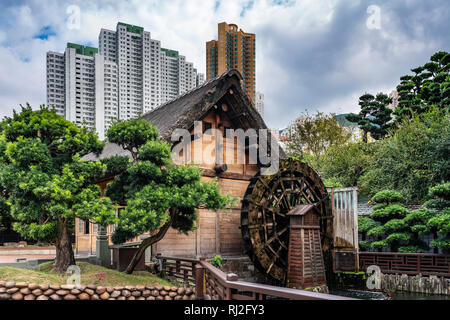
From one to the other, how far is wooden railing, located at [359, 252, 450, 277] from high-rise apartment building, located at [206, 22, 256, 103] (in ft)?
149

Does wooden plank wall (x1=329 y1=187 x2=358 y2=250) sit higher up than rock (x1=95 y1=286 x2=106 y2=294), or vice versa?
wooden plank wall (x1=329 y1=187 x2=358 y2=250)

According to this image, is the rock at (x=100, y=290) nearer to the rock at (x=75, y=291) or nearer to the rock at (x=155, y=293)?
the rock at (x=75, y=291)

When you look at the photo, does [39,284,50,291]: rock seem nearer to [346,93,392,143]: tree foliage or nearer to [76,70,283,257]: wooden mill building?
[76,70,283,257]: wooden mill building

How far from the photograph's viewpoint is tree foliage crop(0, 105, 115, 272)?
27.0 feet

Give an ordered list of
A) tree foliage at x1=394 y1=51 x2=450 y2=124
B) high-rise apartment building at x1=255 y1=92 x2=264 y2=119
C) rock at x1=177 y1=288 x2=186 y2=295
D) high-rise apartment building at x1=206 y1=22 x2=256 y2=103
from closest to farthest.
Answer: rock at x1=177 y1=288 x2=186 y2=295, tree foliage at x1=394 y1=51 x2=450 y2=124, high-rise apartment building at x1=206 y1=22 x2=256 y2=103, high-rise apartment building at x1=255 y1=92 x2=264 y2=119

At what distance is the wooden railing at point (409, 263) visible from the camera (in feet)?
42.1

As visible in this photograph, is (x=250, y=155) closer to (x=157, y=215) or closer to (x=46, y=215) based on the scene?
(x=157, y=215)

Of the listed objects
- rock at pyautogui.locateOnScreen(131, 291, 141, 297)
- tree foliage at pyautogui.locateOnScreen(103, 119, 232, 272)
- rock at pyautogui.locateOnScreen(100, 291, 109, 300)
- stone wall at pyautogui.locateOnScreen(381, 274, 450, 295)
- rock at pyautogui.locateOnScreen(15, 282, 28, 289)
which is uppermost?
tree foliage at pyautogui.locateOnScreen(103, 119, 232, 272)

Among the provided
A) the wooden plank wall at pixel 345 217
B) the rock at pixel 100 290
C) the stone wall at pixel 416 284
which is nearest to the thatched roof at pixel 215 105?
the wooden plank wall at pixel 345 217

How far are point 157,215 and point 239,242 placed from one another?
18.1 ft

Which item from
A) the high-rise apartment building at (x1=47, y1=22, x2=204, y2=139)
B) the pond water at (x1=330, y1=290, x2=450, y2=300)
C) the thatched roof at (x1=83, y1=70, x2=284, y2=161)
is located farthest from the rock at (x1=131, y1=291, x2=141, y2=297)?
the high-rise apartment building at (x1=47, y1=22, x2=204, y2=139)

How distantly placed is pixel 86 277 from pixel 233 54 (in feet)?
183

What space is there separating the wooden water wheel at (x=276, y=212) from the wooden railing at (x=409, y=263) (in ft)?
6.39
